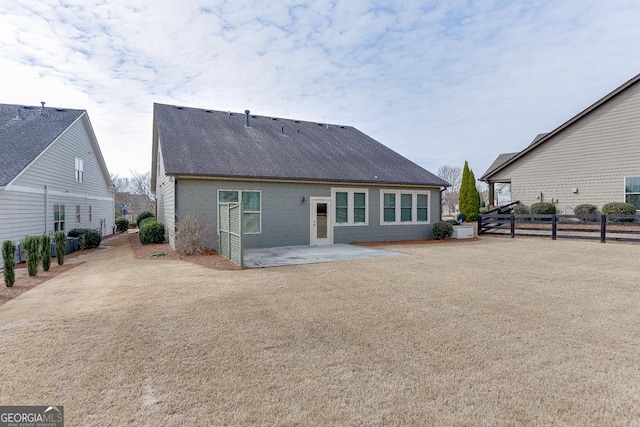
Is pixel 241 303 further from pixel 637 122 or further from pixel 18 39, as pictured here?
pixel 637 122

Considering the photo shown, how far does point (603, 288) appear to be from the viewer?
6016 millimetres

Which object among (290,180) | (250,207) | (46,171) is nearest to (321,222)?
(290,180)

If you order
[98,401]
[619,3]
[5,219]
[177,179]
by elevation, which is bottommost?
[98,401]

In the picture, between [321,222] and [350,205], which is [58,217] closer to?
[321,222]

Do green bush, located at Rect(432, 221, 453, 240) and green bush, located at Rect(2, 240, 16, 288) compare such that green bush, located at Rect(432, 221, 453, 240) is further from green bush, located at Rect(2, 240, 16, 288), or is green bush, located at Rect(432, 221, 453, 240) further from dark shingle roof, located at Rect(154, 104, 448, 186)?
green bush, located at Rect(2, 240, 16, 288)

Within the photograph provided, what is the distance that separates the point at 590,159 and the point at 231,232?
18590 millimetres

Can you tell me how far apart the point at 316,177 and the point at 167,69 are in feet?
26.1

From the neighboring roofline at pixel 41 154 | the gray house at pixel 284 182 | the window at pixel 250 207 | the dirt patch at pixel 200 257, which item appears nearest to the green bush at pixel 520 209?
the gray house at pixel 284 182

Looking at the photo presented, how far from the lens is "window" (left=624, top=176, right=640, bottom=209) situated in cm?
1515

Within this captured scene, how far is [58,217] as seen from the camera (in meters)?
13.6

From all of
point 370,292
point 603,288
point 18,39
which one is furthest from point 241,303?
point 18,39

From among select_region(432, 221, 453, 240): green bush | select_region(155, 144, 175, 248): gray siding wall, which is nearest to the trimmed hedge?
select_region(432, 221, 453, 240): green bush

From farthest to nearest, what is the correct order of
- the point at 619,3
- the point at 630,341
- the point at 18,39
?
the point at 619,3, the point at 18,39, the point at 630,341

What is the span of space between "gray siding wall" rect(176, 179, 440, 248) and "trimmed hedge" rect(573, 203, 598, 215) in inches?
325
